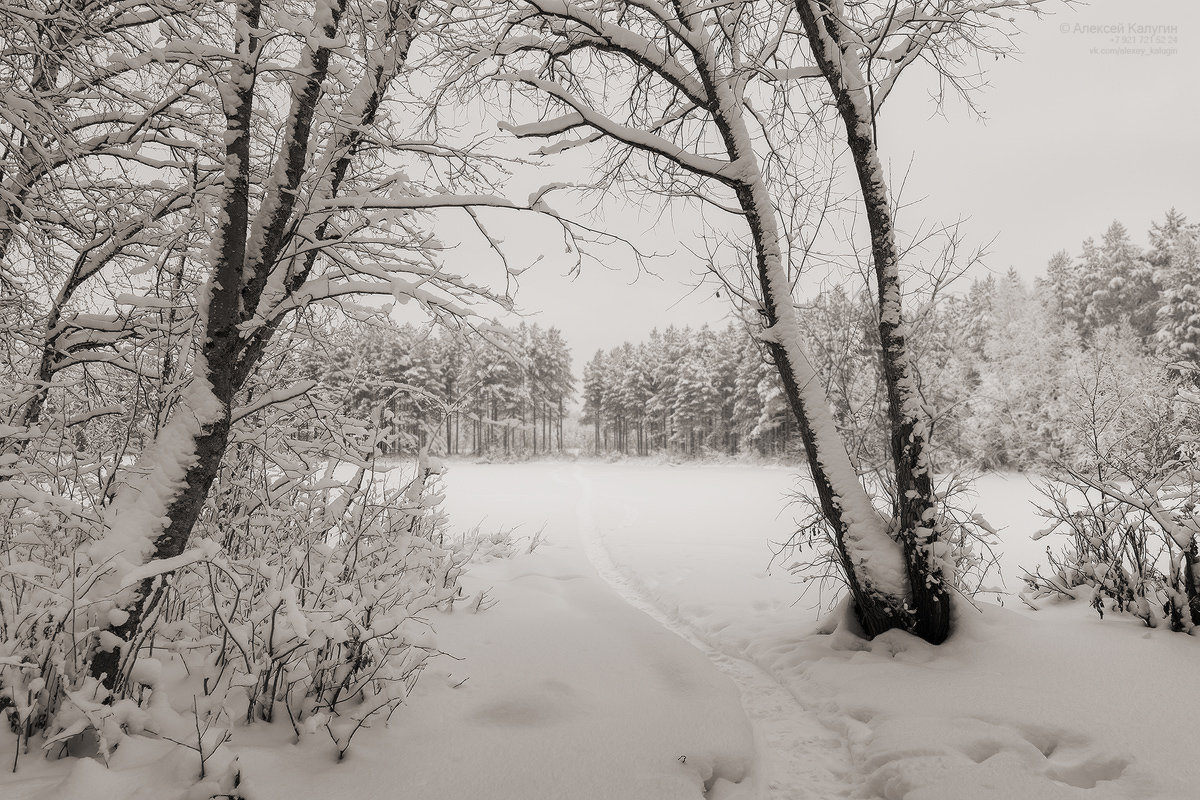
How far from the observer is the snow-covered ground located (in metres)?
2.46

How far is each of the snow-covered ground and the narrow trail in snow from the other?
0.01 metres

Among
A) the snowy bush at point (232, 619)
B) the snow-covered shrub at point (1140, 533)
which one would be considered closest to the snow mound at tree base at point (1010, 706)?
the snow-covered shrub at point (1140, 533)

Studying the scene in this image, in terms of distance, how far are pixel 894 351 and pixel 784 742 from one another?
9.98 feet

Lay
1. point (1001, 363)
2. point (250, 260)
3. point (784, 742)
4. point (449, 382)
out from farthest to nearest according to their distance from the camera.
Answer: point (449, 382)
point (1001, 363)
point (784, 742)
point (250, 260)

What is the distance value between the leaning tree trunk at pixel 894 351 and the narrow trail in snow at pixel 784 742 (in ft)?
4.22

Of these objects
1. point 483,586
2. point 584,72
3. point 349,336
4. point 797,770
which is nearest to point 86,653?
point 349,336

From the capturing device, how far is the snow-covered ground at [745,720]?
8.09 feet

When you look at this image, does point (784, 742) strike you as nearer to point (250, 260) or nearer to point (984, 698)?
point (984, 698)

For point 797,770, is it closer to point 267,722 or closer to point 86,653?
point 267,722

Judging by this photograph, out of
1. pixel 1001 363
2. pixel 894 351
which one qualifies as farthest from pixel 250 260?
pixel 1001 363

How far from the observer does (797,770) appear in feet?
9.98

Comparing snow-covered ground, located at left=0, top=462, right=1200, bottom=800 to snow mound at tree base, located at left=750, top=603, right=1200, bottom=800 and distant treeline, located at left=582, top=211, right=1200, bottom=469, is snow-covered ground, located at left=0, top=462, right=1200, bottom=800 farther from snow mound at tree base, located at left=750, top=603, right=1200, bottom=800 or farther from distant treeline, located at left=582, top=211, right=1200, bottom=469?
distant treeline, located at left=582, top=211, right=1200, bottom=469

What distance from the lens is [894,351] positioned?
4.39m

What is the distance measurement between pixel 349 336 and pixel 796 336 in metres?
4.10
